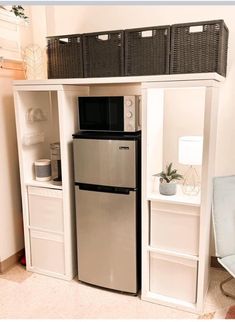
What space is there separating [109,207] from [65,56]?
1.23 metres

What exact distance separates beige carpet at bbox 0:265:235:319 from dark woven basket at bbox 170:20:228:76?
172cm

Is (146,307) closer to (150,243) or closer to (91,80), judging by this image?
(150,243)

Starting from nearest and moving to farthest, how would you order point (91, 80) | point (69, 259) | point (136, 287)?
point (91, 80) < point (136, 287) < point (69, 259)

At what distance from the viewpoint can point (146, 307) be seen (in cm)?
222

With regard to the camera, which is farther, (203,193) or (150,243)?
(150,243)

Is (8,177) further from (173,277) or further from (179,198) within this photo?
(173,277)

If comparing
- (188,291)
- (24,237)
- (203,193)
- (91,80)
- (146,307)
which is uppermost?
(91,80)

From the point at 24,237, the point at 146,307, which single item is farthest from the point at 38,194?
the point at 146,307

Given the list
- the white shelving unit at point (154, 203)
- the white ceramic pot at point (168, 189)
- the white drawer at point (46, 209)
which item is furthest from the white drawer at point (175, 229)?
the white drawer at point (46, 209)

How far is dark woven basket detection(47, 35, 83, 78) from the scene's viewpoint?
2.22 m

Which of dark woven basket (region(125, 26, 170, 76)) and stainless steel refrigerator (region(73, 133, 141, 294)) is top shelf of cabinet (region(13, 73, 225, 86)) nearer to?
dark woven basket (region(125, 26, 170, 76))

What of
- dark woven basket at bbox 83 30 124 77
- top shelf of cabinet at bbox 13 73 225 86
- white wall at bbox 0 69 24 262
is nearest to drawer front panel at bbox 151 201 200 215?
top shelf of cabinet at bbox 13 73 225 86

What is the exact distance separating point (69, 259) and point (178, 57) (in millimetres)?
1841

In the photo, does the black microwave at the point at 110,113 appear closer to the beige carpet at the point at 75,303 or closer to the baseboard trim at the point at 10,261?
the beige carpet at the point at 75,303
